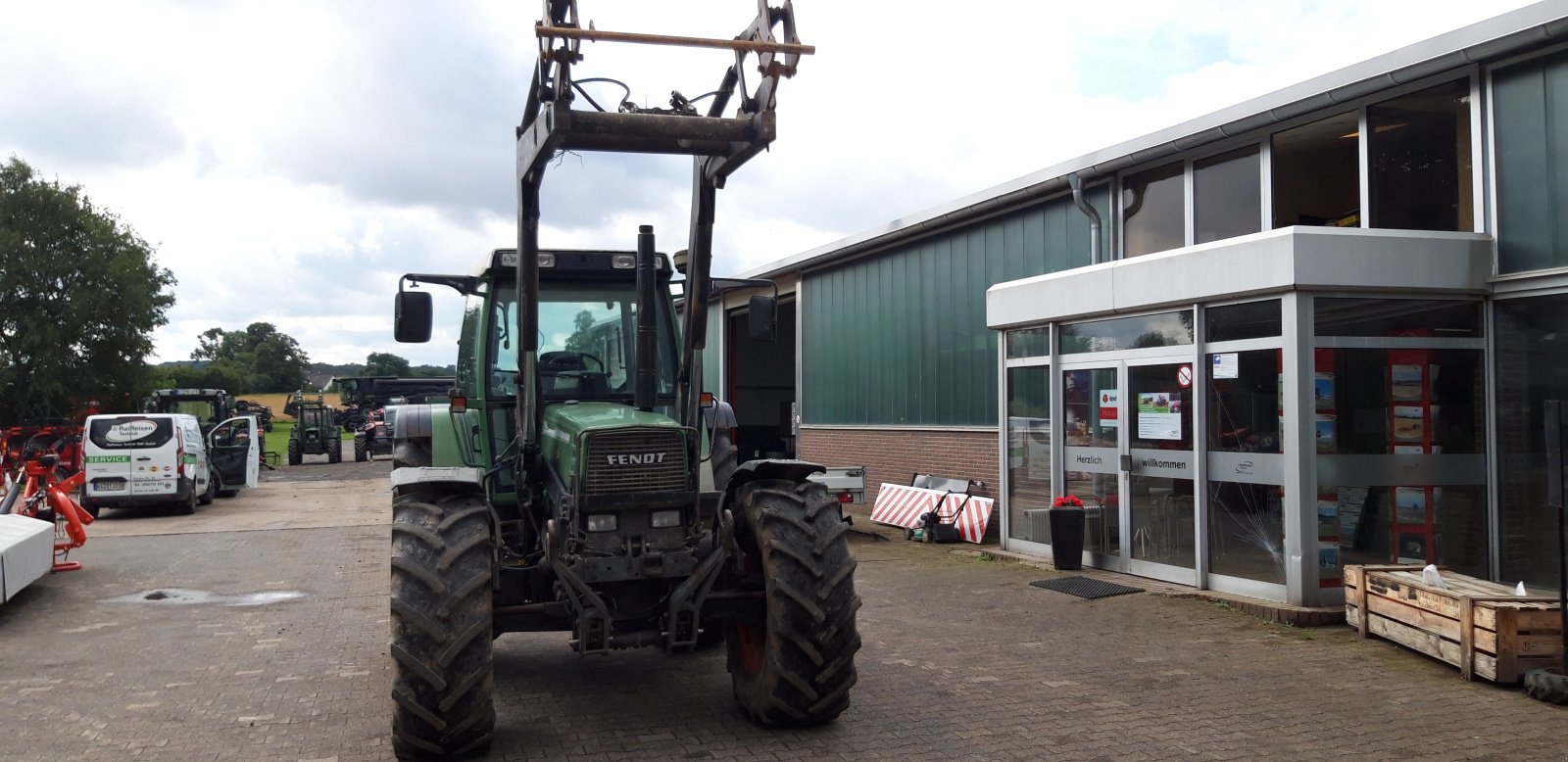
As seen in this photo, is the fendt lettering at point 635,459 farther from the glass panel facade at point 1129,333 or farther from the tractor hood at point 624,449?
the glass panel facade at point 1129,333

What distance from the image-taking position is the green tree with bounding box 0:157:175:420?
43.3m

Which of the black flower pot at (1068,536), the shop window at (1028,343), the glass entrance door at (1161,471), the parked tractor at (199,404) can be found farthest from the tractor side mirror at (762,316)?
the parked tractor at (199,404)

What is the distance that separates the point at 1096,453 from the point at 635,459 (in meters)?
6.69

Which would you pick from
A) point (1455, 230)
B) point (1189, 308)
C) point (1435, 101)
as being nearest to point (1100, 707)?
point (1189, 308)

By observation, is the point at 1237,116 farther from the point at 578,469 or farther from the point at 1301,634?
the point at 578,469

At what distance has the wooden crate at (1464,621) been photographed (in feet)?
21.5

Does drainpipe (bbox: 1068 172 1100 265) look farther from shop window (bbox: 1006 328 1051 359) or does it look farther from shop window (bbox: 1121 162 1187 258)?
shop window (bbox: 1006 328 1051 359)

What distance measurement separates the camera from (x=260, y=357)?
10844 centimetres

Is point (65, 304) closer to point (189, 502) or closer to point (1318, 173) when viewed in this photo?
point (189, 502)

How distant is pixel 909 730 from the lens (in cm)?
566

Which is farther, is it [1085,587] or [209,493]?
[209,493]

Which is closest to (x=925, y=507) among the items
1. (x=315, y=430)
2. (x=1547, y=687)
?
(x=1547, y=687)

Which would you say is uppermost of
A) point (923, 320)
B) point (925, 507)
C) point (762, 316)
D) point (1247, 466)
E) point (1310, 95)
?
point (1310, 95)

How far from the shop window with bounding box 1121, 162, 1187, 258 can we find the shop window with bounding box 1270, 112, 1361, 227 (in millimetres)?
1248
